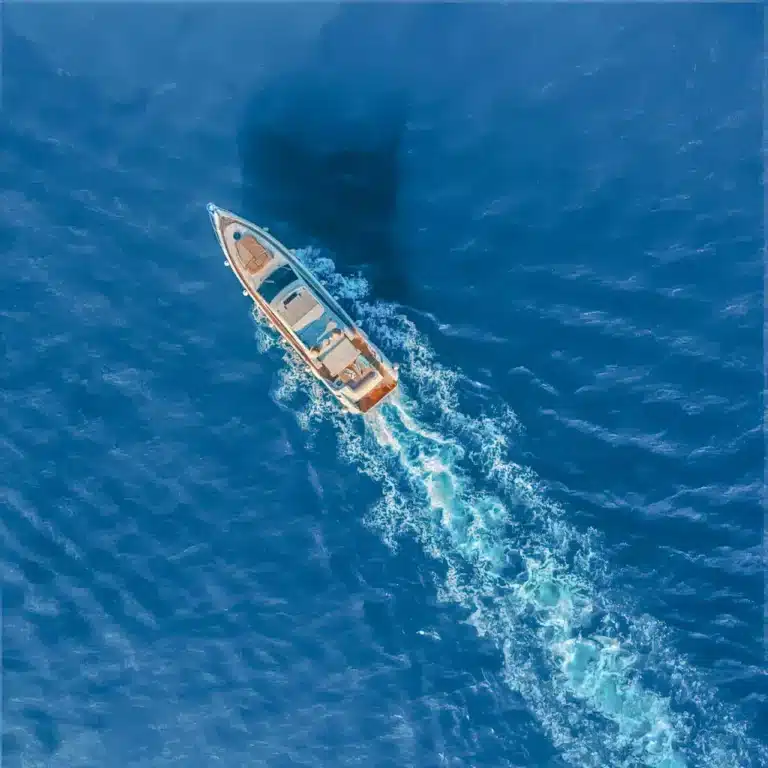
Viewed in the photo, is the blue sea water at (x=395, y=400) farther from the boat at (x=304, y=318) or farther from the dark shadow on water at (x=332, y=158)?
the boat at (x=304, y=318)

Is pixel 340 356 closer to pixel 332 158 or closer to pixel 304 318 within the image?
pixel 304 318

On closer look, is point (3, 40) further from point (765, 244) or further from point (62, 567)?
point (765, 244)

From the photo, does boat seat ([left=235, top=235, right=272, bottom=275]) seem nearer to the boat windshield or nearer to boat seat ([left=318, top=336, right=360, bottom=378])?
the boat windshield

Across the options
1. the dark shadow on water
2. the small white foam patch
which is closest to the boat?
the small white foam patch

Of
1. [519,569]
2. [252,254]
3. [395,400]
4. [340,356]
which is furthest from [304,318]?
[519,569]

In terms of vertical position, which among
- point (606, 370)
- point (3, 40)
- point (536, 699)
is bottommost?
point (536, 699)

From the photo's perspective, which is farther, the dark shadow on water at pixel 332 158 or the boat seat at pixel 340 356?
the dark shadow on water at pixel 332 158

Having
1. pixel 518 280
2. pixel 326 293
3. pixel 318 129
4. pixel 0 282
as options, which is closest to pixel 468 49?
pixel 318 129

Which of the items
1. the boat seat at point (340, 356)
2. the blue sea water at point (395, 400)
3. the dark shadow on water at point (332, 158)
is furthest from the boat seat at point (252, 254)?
the boat seat at point (340, 356)
